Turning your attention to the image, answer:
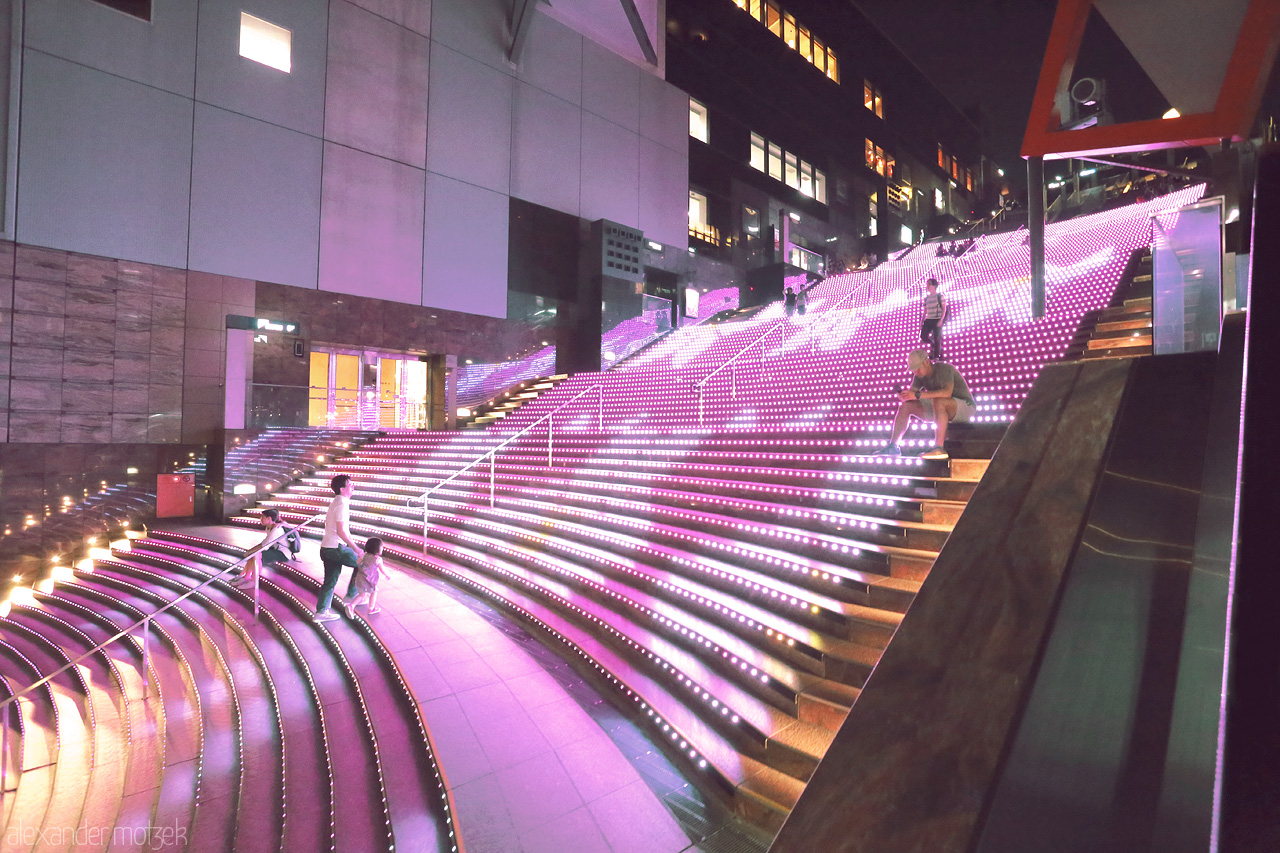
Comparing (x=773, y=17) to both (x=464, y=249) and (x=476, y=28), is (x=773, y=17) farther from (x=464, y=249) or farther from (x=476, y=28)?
(x=464, y=249)

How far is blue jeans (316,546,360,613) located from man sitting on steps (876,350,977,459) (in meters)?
5.40

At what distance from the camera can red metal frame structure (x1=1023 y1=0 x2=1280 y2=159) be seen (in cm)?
634

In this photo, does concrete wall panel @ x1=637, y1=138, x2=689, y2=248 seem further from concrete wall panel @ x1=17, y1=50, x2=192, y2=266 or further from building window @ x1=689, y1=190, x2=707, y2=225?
concrete wall panel @ x1=17, y1=50, x2=192, y2=266

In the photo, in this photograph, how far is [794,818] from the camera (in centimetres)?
162

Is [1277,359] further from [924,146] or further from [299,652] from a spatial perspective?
[924,146]

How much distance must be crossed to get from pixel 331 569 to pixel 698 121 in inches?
897

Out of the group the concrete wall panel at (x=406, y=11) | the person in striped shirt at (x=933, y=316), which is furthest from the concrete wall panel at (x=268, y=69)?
the person in striped shirt at (x=933, y=316)

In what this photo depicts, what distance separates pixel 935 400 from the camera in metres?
5.67

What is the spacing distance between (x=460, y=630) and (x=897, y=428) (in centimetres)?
445

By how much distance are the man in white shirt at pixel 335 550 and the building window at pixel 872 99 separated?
120 feet

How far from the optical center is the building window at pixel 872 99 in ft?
113

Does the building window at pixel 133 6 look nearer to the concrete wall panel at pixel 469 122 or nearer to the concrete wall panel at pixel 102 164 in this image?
the concrete wall panel at pixel 102 164

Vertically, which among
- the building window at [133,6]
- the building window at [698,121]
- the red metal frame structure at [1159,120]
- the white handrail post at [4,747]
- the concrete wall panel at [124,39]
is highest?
the building window at [698,121]

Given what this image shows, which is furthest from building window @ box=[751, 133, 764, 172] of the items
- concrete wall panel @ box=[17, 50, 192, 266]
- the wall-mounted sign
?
concrete wall panel @ box=[17, 50, 192, 266]
